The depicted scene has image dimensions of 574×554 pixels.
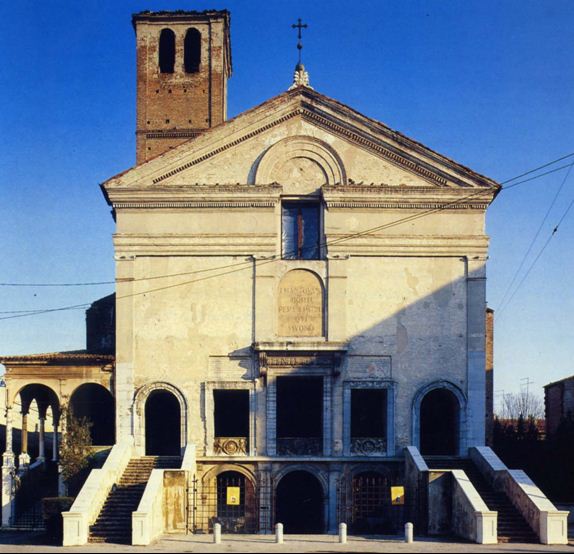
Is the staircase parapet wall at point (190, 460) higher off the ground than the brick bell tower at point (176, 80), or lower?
lower

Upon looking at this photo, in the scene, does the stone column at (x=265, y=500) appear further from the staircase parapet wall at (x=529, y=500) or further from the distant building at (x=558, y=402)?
the distant building at (x=558, y=402)

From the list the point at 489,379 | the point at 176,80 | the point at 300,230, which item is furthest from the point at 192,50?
the point at 489,379

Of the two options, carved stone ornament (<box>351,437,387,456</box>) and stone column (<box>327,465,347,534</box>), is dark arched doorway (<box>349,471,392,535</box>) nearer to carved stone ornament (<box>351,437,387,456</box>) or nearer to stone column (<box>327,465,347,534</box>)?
stone column (<box>327,465,347,534</box>)

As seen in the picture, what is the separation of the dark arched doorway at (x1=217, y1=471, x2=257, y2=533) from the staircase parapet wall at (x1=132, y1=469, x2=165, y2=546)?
9.83ft

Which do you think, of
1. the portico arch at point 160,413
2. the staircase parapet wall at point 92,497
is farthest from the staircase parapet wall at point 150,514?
the portico arch at point 160,413

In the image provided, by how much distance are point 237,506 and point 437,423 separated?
7.87m

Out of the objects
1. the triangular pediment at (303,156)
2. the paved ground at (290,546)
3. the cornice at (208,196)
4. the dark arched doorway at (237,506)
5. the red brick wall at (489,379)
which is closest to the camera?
the paved ground at (290,546)

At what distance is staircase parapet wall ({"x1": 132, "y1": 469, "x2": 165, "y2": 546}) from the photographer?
22953 mm

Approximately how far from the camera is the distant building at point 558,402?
3800 centimetres

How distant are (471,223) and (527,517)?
33.3 feet

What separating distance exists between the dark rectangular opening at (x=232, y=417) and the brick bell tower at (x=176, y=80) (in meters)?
13.7

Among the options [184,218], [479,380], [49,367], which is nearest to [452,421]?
[479,380]

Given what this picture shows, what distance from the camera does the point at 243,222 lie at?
29.4 m

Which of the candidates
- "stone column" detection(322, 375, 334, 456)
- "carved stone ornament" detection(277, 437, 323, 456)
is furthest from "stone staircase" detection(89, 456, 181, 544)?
"stone column" detection(322, 375, 334, 456)
